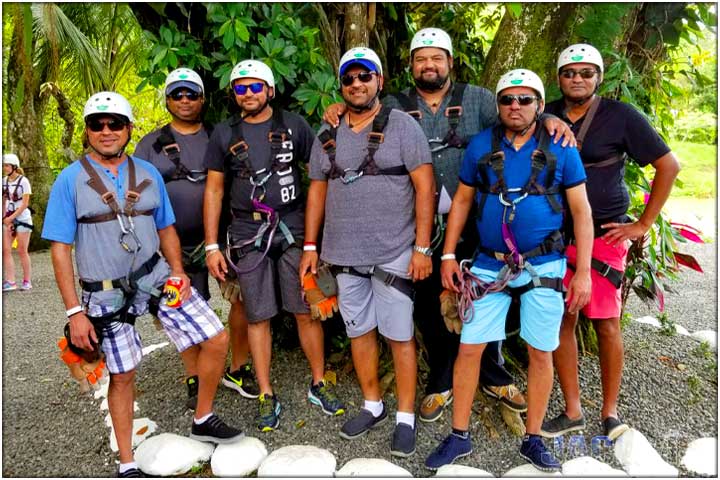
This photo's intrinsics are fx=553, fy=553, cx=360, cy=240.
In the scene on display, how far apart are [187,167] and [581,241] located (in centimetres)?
291

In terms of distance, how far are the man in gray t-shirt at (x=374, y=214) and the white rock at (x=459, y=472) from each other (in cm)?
28

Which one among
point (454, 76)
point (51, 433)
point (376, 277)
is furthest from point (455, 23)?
point (51, 433)

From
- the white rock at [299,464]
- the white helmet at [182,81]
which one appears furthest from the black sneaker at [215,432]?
the white helmet at [182,81]

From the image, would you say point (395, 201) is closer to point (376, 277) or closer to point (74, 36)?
point (376, 277)

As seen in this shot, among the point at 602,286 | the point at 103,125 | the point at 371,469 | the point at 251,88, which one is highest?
the point at 251,88

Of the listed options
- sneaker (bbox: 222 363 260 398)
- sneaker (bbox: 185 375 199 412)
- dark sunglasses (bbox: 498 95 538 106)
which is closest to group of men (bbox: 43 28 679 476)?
dark sunglasses (bbox: 498 95 538 106)

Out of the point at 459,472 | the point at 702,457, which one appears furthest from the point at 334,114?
the point at 702,457

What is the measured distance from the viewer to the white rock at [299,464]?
3.80m

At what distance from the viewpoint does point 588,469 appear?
3.75 m

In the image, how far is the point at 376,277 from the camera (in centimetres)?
388

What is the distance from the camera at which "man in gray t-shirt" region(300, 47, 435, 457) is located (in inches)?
147

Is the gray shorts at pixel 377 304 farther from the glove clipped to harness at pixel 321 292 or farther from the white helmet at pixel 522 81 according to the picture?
the white helmet at pixel 522 81

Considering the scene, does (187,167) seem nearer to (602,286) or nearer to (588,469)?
(602,286)

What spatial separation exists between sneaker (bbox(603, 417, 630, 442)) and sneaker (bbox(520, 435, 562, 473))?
59 centimetres
